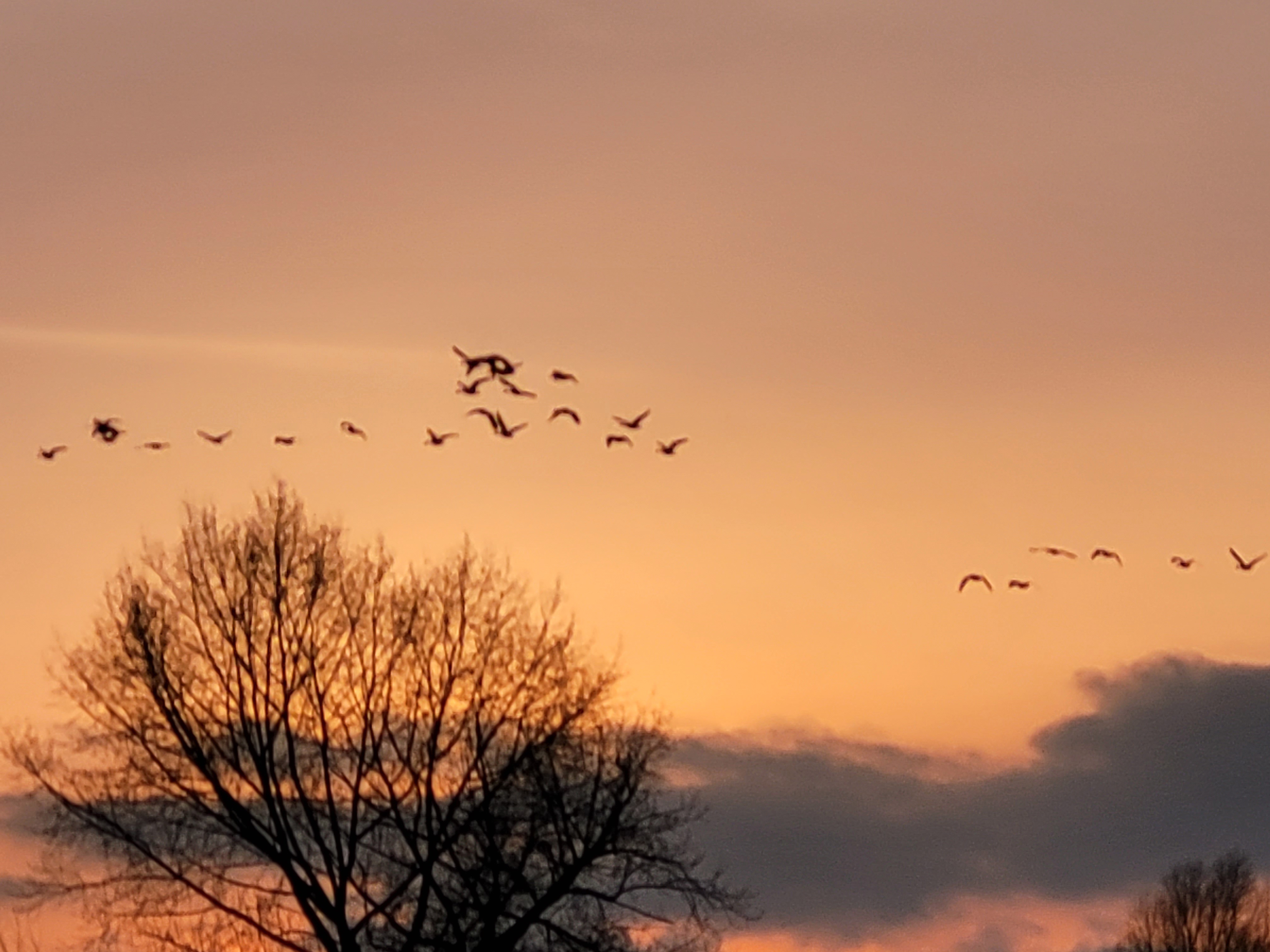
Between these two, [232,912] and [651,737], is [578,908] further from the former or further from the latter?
[232,912]

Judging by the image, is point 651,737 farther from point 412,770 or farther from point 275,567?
Answer: point 275,567

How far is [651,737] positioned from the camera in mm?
46000

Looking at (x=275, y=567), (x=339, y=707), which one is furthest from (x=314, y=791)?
(x=275, y=567)

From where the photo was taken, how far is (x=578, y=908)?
44625 mm

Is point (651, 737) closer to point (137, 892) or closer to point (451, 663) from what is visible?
point (451, 663)

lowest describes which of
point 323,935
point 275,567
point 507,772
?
point 323,935

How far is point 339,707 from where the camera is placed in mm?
44812

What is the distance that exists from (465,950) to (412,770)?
3.61m

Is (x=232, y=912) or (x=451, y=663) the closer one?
(x=232, y=912)

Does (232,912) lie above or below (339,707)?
below

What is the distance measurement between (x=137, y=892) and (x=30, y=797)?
9.06 feet

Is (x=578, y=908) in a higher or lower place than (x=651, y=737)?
lower

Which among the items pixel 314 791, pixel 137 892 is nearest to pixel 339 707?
pixel 314 791

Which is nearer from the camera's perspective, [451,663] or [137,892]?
[137,892]
